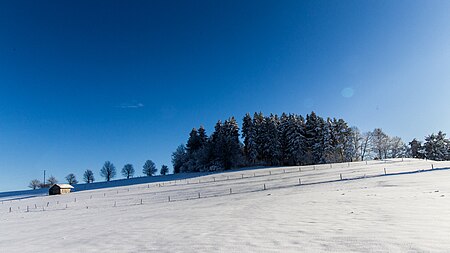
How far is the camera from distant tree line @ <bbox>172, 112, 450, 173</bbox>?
69.6 metres

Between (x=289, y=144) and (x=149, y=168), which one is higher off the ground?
(x=289, y=144)

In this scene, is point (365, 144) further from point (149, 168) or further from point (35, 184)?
point (35, 184)

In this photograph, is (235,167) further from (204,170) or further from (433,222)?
(433,222)

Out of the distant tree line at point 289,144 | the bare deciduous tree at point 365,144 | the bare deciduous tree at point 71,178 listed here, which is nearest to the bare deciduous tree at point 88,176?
the bare deciduous tree at point 71,178

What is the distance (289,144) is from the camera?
234 ft

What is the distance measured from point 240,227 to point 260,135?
6386 centimetres

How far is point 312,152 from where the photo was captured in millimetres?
69938

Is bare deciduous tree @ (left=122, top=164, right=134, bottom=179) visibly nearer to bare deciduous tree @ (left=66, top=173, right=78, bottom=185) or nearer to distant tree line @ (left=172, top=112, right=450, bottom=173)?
bare deciduous tree @ (left=66, top=173, right=78, bottom=185)

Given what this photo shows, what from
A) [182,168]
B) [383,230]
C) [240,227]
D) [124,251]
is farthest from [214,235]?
[182,168]

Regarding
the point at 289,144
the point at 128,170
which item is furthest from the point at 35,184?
the point at 289,144

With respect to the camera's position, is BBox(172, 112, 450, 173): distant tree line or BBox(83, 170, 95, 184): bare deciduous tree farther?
BBox(83, 170, 95, 184): bare deciduous tree

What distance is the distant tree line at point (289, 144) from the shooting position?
6956cm

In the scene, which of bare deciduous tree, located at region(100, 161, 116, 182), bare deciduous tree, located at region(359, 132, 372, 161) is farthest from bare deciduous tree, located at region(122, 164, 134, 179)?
bare deciduous tree, located at region(359, 132, 372, 161)

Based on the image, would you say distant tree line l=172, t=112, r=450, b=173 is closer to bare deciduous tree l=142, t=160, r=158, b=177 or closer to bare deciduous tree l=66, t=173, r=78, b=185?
bare deciduous tree l=142, t=160, r=158, b=177
